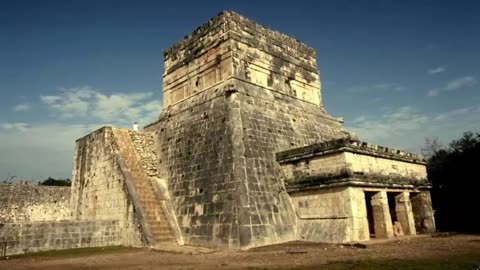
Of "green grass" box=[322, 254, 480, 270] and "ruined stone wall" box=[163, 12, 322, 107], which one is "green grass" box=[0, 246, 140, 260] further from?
"green grass" box=[322, 254, 480, 270]

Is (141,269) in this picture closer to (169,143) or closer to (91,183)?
(169,143)

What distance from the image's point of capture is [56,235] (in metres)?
12.2

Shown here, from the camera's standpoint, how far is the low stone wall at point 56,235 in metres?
11.3

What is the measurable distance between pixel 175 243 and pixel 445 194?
1537 cm

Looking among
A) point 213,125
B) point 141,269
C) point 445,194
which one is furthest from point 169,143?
point 445,194

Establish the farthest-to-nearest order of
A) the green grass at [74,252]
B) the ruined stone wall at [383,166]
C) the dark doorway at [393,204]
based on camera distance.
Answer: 1. the dark doorway at [393,204]
2. the ruined stone wall at [383,166]
3. the green grass at [74,252]

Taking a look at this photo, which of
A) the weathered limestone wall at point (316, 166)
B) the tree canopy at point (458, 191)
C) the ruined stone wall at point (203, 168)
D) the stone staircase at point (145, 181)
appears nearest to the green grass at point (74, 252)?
the stone staircase at point (145, 181)

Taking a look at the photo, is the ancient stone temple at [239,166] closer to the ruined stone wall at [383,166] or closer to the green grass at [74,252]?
the ruined stone wall at [383,166]

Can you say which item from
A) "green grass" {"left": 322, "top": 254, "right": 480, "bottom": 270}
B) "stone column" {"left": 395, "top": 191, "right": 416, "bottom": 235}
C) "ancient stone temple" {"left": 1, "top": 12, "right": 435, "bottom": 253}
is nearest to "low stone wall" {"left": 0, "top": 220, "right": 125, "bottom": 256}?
"ancient stone temple" {"left": 1, "top": 12, "right": 435, "bottom": 253}

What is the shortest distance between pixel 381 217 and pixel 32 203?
68.1ft

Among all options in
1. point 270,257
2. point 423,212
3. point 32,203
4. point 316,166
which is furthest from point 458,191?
point 32,203

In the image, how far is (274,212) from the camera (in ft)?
39.9

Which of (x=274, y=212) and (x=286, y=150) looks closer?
(x=274, y=212)

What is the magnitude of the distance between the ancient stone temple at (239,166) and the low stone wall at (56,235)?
7cm
